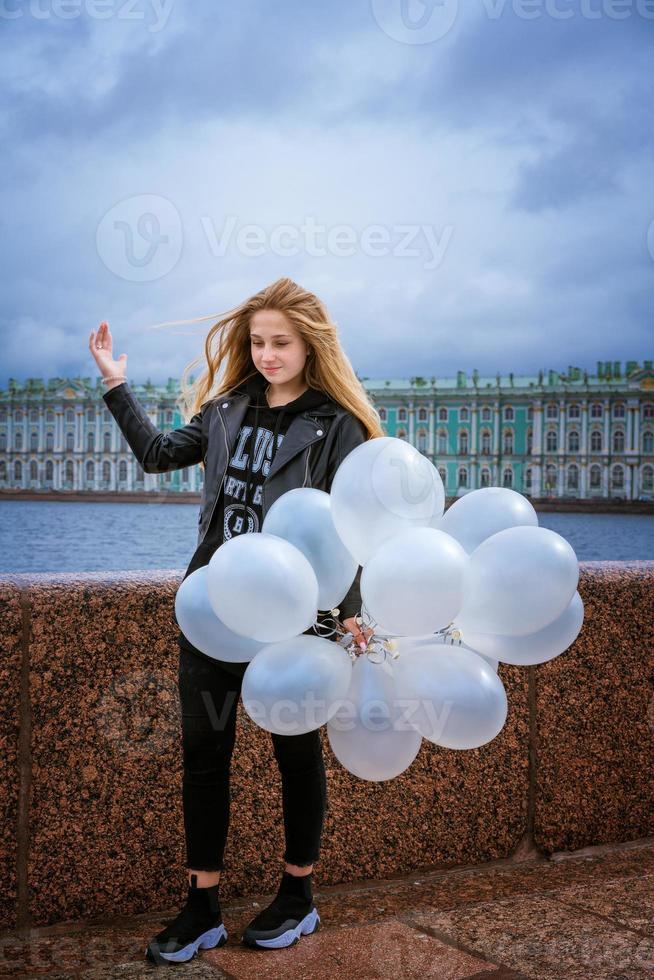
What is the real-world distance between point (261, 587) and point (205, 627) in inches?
9.5

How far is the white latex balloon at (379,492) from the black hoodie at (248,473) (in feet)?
1.21

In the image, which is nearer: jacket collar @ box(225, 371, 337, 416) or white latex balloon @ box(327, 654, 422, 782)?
white latex balloon @ box(327, 654, 422, 782)

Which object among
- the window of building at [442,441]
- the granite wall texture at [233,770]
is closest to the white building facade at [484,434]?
the window of building at [442,441]

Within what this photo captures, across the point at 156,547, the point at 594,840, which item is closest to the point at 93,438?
the point at 156,547

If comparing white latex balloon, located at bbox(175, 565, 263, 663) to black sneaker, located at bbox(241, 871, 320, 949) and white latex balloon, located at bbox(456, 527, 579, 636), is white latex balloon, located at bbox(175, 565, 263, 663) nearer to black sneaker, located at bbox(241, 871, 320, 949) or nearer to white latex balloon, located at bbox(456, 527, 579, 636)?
white latex balloon, located at bbox(456, 527, 579, 636)

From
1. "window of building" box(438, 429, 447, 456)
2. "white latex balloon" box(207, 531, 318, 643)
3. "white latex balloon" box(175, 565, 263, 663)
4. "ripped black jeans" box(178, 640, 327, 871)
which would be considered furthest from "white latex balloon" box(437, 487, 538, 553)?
"window of building" box(438, 429, 447, 456)

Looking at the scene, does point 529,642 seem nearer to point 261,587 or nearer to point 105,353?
point 261,587

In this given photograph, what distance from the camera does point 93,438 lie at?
257 feet

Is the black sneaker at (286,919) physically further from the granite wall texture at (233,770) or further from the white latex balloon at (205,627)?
the white latex balloon at (205,627)

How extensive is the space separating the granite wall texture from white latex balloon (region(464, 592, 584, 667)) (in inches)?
32.9

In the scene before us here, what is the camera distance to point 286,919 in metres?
2.40

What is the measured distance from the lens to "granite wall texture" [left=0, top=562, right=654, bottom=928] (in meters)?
2.52

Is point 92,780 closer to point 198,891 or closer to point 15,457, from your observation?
point 198,891

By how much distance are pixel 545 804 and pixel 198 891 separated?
1227mm
